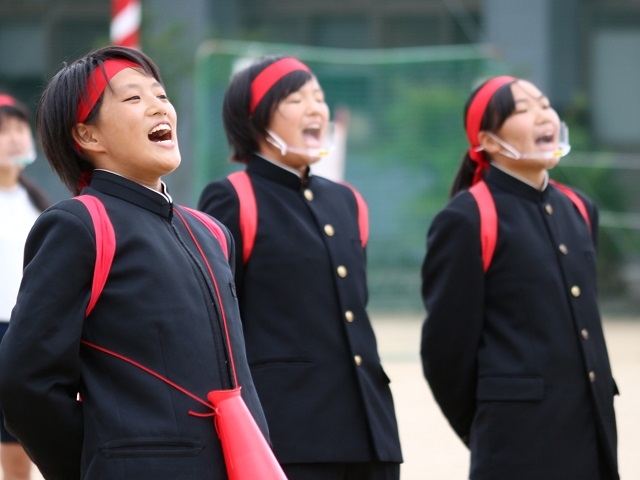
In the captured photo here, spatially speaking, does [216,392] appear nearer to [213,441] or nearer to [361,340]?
[213,441]

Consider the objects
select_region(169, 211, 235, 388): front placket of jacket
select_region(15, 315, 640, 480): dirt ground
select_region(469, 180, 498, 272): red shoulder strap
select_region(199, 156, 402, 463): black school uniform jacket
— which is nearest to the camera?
select_region(169, 211, 235, 388): front placket of jacket

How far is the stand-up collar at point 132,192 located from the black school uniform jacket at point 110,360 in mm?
66

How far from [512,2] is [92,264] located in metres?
14.2

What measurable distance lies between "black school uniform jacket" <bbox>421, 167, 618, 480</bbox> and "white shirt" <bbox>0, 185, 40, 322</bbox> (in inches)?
76.3

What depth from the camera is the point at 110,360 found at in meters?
2.83

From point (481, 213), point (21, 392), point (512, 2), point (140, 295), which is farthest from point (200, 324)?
point (512, 2)

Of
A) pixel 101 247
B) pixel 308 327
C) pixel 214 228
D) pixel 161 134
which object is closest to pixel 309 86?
pixel 308 327

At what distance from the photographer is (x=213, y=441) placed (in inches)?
112

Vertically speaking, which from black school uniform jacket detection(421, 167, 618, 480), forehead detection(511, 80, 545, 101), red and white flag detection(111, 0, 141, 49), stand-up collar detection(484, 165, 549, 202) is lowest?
black school uniform jacket detection(421, 167, 618, 480)

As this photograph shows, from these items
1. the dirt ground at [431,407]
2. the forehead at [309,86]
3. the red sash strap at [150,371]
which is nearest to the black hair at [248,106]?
the forehead at [309,86]

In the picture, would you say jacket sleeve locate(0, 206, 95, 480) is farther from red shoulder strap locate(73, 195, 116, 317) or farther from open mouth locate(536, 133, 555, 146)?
open mouth locate(536, 133, 555, 146)

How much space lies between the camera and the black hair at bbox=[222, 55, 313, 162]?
437 centimetres

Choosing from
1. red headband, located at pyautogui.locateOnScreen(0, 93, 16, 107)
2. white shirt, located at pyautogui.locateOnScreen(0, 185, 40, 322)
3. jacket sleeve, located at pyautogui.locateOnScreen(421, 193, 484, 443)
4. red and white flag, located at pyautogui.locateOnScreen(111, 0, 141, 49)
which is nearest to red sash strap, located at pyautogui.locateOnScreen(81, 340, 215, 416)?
jacket sleeve, located at pyautogui.locateOnScreen(421, 193, 484, 443)

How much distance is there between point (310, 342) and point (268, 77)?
89cm
